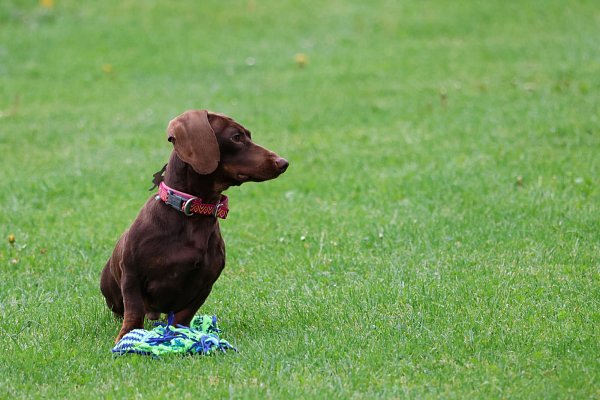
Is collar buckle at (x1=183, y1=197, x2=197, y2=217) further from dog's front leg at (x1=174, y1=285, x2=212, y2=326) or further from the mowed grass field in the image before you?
the mowed grass field

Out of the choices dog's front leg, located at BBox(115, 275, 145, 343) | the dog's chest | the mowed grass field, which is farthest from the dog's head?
the mowed grass field

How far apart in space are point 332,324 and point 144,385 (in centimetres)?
136

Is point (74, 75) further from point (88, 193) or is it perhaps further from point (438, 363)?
point (438, 363)

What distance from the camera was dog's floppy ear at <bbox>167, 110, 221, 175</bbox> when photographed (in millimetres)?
5008

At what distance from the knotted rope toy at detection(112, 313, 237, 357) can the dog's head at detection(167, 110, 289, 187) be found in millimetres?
865

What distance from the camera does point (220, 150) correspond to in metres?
5.17

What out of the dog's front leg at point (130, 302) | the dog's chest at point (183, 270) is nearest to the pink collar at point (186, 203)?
the dog's chest at point (183, 270)

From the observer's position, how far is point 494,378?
4.57m

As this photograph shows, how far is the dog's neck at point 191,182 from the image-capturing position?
521 cm

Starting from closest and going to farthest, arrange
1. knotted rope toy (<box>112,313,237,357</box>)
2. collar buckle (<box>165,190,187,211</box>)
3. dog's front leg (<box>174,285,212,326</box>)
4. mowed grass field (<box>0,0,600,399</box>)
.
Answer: mowed grass field (<box>0,0,600,399</box>) < knotted rope toy (<box>112,313,237,357</box>) < collar buckle (<box>165,190,187,211</box>) < dog's front leg (<box>174,285,212,326</box>)

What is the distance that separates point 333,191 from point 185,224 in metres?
4.17

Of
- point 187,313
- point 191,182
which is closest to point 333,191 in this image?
point 187,313

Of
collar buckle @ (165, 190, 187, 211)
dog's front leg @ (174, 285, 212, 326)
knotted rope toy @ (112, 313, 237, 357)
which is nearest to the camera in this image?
knotted rope toy @ (112, 313, 237, 357)

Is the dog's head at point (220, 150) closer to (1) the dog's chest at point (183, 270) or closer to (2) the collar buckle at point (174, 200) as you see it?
(2) the collar buckle at point (174, 200)
